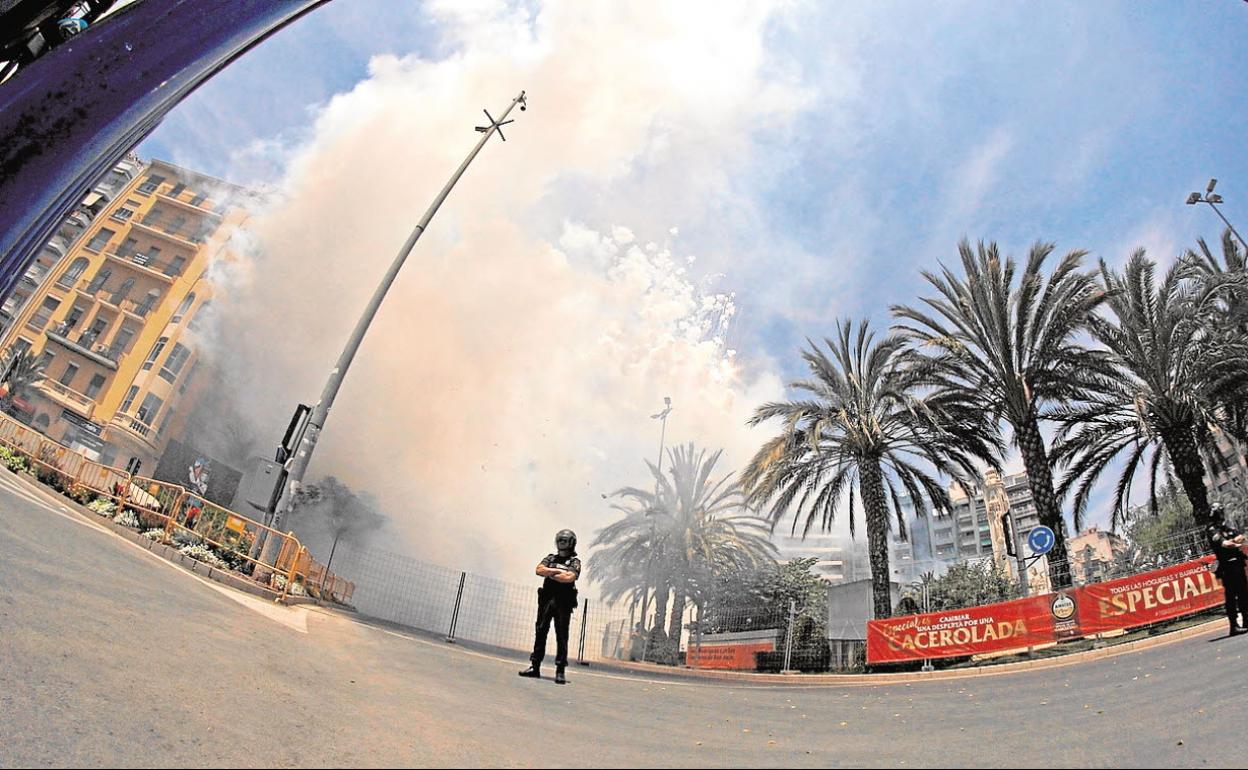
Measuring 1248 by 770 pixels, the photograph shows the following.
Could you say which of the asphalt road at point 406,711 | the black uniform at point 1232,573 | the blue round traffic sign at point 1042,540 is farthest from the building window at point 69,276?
the blue round traffic sign at point 1042,540

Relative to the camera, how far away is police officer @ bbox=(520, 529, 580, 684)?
5.31 metres

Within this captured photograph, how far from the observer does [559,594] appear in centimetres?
543

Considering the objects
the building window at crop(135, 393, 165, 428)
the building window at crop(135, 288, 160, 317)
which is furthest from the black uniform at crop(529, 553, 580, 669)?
the building window at crop(135, 393, 165, 428)

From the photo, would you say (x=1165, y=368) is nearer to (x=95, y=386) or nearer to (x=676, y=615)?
(x=676, y=615)

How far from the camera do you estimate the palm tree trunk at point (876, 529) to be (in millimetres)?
15781

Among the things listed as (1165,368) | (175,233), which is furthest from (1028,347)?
(175,233)

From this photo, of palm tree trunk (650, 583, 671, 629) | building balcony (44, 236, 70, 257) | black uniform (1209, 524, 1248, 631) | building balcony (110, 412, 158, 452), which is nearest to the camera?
building balcony (44, 236, 70, 257)

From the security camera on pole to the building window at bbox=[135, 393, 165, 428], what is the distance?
27808 millimetres

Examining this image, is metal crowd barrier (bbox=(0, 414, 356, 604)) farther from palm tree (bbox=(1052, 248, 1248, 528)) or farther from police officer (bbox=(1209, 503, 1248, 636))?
palm tree (bbox=(1052, 248, 1248, 528))

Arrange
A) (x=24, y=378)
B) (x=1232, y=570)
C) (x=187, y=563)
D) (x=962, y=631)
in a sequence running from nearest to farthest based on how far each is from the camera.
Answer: (x=1232, y=570)
(x=187, y=563)
(x=962, y=631)
(x=24, y=378)

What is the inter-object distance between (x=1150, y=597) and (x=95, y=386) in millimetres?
38747

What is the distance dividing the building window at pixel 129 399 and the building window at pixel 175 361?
4.84 ft

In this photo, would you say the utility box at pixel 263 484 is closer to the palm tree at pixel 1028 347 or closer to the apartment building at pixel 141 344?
the apartment building at pixel 141 344

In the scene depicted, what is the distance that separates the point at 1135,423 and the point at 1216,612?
248 inches
